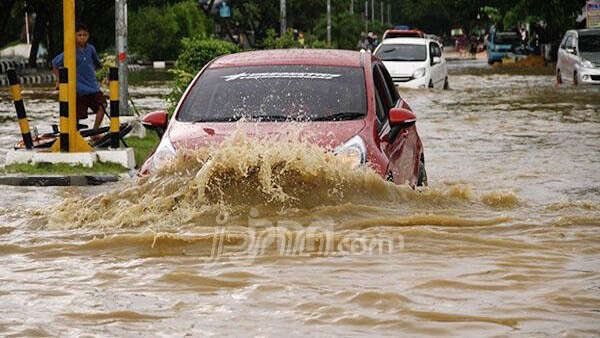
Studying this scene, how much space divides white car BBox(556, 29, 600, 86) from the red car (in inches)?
959

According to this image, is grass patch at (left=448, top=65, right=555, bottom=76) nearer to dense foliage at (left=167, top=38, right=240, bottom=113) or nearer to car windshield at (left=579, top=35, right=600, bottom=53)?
car windshield at (left=579, top=35, right=600, bottom=53)

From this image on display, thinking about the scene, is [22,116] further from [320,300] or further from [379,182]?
[320,300]

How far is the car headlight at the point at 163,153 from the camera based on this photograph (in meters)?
10.1

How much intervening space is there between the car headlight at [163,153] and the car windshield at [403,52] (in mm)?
26133

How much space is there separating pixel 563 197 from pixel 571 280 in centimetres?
474

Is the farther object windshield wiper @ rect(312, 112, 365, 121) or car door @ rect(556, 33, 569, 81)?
car door @ rect(556, 33, 569, 81)

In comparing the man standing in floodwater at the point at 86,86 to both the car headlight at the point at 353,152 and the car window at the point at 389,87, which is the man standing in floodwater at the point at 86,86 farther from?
the car headlight at the point at 353,152

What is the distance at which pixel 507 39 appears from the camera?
70.6 m

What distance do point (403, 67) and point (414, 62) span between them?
617 mm

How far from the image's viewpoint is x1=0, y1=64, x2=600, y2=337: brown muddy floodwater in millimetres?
7027

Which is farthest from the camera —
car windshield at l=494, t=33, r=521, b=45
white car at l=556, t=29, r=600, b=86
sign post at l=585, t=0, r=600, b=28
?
car windshield at l=494, t=33, r=521, b=45

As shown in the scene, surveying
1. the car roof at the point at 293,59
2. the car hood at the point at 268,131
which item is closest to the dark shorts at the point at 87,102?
the car roof at the point at 293,59

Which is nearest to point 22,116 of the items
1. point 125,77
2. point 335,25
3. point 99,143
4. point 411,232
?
point 99,143

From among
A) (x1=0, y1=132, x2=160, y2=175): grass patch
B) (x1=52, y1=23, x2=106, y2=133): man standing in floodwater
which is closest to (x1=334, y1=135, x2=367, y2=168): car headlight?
(x1=0, y1=132, x2=160, y2=175): grass patch
